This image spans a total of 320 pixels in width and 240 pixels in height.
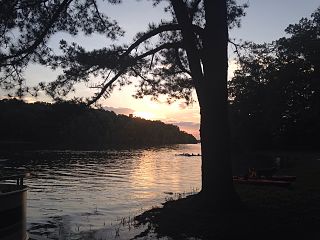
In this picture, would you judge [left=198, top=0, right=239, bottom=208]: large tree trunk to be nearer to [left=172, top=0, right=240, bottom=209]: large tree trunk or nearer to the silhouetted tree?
[left=172, top=0, right=240, bottom=209]: large tree trunk

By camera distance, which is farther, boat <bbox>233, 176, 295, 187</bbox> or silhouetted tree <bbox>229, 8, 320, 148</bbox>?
silhouetted tree <bbox>229, 8, 320, 148</bbox>

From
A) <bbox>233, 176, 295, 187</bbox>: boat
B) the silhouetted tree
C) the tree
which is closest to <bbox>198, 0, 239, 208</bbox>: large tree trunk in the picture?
the tree

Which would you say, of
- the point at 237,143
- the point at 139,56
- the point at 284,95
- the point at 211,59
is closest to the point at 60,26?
the point at 139,56

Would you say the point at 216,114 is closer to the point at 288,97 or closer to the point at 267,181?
the point at 267,181

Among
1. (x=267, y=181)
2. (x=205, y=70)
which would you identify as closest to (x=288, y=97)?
(x=267, y=181)

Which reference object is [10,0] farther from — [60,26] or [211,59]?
[211,59]

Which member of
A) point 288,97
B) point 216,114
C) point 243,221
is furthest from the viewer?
point 288,97

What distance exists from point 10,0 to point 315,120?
66018 mm

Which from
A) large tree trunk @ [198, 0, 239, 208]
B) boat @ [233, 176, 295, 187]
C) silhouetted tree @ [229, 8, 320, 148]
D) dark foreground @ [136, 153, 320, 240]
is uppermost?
silhouetted tree @ [229, 8, 320, 148]

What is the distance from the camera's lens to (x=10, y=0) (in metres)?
13.9

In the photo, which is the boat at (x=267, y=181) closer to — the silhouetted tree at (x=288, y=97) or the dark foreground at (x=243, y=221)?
the dark foreground at (x=243, y=221)

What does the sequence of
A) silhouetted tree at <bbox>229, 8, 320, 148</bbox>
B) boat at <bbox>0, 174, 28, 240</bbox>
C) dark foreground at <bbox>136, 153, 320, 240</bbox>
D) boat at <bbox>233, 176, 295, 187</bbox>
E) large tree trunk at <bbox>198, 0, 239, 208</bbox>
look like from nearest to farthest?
boat at <bbox>0, 174, 28, 240</bbox>, dark foreground at <bbox>136, 153, 320, 240</bbox>, large tree trunk at <bbox>198, 0, 239, 208</bbox>, boat at <bbox>233, 176, 295, 187</bbox>, silhouetted tree at <bbox>229, 8, 320, 148</bbox>

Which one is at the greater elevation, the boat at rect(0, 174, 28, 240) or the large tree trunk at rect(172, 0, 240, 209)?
the large tree trunk at rect(172, 0, 240, 209)

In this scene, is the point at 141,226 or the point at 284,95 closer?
the point at 141,226
